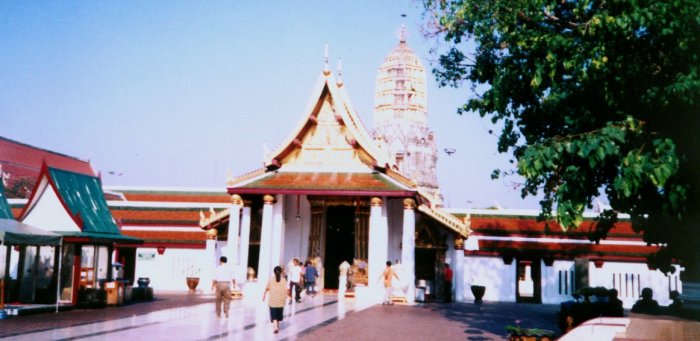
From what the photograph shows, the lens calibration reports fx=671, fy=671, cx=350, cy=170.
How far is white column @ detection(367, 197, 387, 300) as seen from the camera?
867 inches

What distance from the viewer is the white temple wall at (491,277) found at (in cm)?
2638

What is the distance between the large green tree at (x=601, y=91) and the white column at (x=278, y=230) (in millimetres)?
12754

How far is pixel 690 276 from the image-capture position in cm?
1322

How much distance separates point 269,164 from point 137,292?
6.26 m

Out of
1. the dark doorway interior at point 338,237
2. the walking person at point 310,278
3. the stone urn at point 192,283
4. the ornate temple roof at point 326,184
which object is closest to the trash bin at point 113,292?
the ornate temple roof at point 326,184

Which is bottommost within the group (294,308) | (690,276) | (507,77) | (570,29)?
(294,308)

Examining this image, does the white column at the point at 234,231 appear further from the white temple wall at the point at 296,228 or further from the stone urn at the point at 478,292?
the stone urn at the point at 478,292

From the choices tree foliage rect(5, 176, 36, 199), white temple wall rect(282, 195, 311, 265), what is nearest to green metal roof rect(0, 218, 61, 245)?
white temple wall rect(282, 195, 311, 265)

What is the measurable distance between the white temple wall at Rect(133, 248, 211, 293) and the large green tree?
63.6ft

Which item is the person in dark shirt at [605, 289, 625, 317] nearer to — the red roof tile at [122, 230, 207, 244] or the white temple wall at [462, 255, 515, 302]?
the white temple wall at [462, 255, 515, 302]

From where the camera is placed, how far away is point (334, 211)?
2544cm

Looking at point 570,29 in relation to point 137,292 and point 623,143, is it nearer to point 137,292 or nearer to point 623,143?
point 623,143

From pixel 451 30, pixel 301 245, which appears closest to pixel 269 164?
pixel 301 245

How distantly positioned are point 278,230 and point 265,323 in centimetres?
892
